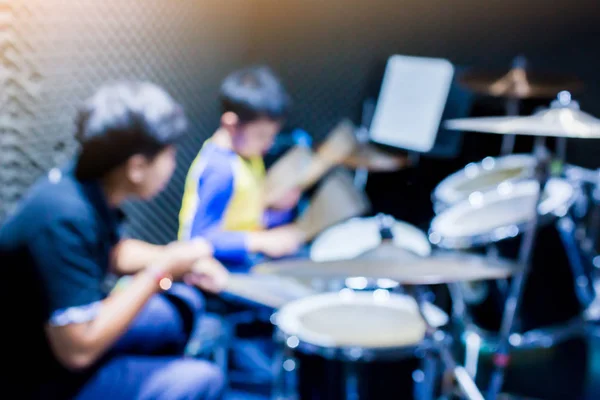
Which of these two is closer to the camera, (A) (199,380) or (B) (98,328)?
(B) (98,328)

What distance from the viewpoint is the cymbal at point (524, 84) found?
271 cm

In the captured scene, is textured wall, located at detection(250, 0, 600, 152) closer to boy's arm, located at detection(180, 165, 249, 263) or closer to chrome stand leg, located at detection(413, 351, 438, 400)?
boy's arm, located at detection(180, 165, 249, 263)

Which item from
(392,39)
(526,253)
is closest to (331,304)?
(526,253)

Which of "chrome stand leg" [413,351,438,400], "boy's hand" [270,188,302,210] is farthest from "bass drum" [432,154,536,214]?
"chrome stand leg" [413,351,438,400]

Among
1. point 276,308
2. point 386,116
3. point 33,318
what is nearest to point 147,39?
point 386,116

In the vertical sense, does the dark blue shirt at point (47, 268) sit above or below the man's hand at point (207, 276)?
above

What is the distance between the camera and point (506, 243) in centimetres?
232

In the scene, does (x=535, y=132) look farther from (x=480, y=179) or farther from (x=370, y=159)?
(x=370, y=159)

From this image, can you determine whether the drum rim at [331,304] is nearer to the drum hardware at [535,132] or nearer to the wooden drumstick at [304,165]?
the drum hardware at [535,132]

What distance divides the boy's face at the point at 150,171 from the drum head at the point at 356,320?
50 centimetres

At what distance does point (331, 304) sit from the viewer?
1.92 meters

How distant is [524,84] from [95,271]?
6.47ft

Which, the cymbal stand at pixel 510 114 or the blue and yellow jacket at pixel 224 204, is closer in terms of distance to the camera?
the blue and yellow jacket at pixel 224 204

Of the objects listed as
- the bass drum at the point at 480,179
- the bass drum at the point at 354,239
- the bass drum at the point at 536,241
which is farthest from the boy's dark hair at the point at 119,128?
the bass drum at the point at 480,179
